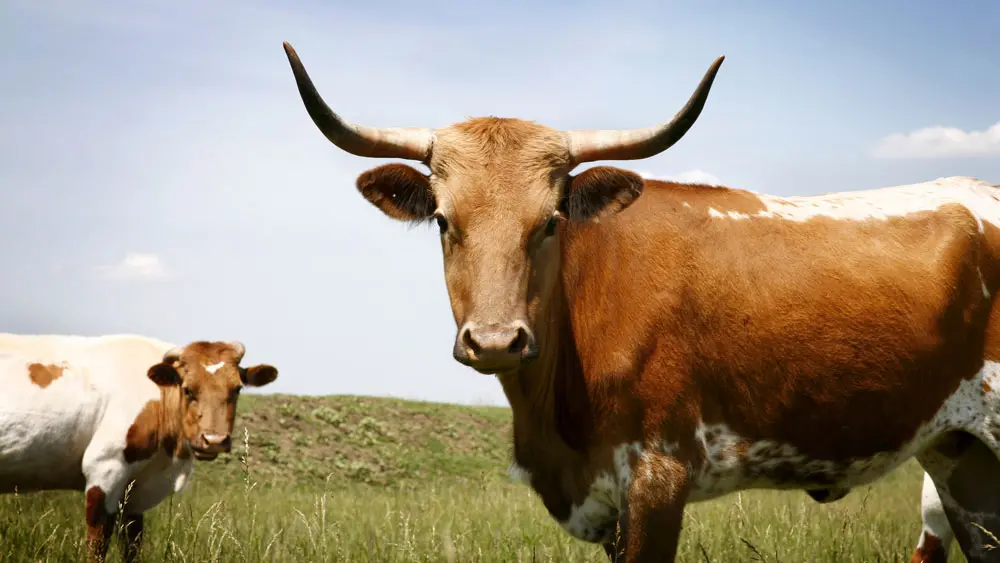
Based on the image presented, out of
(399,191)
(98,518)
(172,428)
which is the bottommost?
(98,518)

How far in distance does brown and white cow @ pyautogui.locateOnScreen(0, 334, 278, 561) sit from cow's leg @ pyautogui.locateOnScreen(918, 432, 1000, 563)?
6594 millimetres

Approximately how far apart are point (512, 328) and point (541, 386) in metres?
1.06

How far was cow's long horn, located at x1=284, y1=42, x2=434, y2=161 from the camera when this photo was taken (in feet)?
15.0

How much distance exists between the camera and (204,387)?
8.85 m

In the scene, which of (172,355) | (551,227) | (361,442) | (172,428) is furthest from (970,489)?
(361,442)

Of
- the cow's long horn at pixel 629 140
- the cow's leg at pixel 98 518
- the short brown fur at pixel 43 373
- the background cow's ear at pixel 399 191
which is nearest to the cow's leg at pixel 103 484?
the cow's leg at pixel 98 518

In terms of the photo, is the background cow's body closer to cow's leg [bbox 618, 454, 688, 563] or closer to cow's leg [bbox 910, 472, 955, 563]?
cow's leg [bbox 618, 454, 688, 563]

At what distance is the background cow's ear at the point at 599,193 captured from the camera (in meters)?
4.60

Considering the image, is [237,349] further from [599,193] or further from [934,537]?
[934,537]

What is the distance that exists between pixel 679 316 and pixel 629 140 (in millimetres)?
1061

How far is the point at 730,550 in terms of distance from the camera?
6.59m

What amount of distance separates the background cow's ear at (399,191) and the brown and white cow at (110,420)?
4.87 meters

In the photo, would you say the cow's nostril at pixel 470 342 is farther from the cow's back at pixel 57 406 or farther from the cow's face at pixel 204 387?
the cow's back at pixel 57 406

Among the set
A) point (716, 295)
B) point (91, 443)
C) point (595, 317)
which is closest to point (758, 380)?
point (716, 295)
